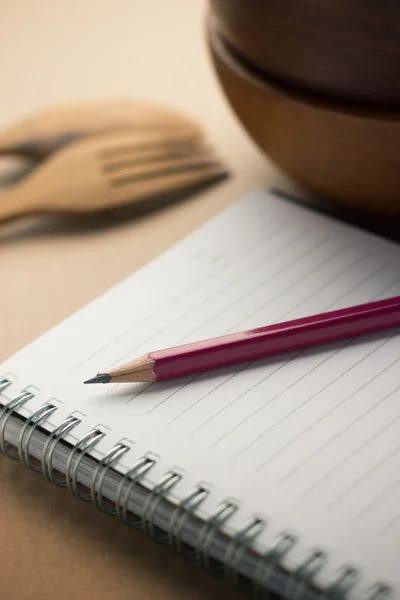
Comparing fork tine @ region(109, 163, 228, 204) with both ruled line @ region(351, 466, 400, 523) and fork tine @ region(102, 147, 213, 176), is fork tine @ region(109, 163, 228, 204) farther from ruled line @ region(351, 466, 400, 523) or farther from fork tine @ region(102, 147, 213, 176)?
ruled line @ region(351, 466, 400, 523)

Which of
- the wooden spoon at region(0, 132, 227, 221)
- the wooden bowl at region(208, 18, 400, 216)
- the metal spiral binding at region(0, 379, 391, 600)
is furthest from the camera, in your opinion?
the wooden spoon at region(0, 132, 227, 221)

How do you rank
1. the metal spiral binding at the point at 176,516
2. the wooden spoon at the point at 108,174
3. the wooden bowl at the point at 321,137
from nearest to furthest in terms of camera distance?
the metal spiral binding at the point at 176,516 → the wooden bowl at the point at 321,137 → the wooden spoon at the point at 108,174

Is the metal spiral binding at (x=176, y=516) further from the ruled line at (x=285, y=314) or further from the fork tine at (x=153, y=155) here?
the fork tine at (x=153, y=155)

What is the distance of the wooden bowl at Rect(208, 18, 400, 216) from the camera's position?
1.42 feet

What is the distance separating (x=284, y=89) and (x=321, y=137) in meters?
0.03

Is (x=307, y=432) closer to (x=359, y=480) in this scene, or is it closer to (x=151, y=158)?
(x=359, y=480)

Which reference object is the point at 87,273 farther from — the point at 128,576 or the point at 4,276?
the point at 128,576

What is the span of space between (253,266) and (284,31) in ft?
A: 0.44

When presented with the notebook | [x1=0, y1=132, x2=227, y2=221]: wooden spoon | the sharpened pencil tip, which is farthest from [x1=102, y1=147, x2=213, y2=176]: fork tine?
the sharpened pencil tip

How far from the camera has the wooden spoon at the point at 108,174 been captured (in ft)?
1.77

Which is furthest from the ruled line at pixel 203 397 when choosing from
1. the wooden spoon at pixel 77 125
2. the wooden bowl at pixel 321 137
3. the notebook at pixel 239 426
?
the wooden spoon at pixel 77 125

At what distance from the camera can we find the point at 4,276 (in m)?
0.53

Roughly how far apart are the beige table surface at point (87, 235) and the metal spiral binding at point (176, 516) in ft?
0.05

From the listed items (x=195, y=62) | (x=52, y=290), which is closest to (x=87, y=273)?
(x=52, y=290)
